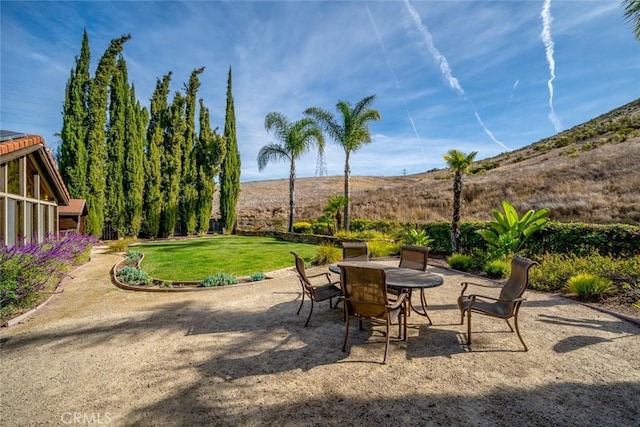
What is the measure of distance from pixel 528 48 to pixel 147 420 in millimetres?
14997

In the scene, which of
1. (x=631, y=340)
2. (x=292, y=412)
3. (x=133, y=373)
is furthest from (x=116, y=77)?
(x=631, y=340)

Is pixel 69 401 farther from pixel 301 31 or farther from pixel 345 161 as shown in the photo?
pixel 345 161

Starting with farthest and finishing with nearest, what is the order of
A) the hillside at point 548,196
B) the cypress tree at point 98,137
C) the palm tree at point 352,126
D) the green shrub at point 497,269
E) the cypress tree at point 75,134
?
the cypress tree at point 98,137 → the palm tree at point 352,126 → the cypress tree at point 75,134 → the hillside at point 548,196 → the green shrub at point 497,269

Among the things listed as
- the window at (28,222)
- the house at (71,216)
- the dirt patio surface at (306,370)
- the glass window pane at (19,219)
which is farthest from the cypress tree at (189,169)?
the dirt patio surface at (306,370)

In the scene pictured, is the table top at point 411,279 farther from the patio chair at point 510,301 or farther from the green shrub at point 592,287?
the green shrub at point 592,287

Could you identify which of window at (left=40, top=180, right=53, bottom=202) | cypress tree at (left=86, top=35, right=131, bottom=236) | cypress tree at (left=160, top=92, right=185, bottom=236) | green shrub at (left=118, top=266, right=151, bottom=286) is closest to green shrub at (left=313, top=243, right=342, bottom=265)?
green shrub at (left=118, top=266, right=151, bottom=286)

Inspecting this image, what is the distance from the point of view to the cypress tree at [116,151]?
20.1 metres

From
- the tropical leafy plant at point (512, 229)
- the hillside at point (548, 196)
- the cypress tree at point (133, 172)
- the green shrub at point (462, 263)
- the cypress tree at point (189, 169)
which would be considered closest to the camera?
the tropical leafy plant at point (512, 229)

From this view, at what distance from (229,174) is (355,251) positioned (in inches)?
861

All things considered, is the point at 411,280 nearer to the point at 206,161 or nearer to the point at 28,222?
the point at 28,222

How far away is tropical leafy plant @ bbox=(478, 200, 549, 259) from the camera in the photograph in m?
8.73

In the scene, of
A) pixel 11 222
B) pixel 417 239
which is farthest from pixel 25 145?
pixel 417 239

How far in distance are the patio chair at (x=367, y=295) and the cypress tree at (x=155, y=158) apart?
22.4 m

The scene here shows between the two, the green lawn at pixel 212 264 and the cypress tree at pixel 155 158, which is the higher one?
the cypress tree at pixel 155 158
